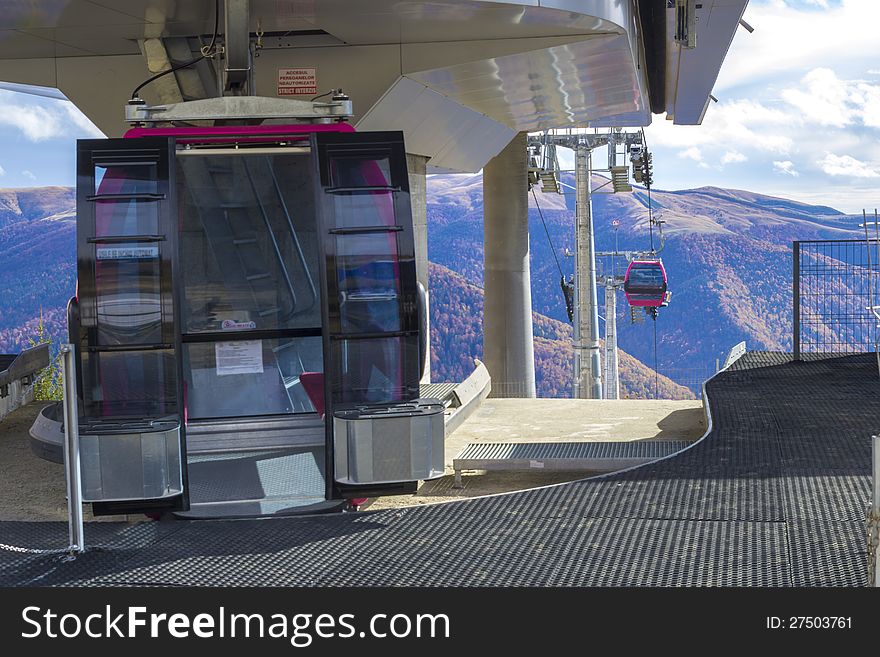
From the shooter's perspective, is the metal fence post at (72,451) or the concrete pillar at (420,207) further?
the concrete pillar at (420,207)

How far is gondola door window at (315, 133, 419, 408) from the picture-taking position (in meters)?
6.62

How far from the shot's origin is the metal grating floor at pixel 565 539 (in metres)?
4.99

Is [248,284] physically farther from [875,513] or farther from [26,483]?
[875,513]

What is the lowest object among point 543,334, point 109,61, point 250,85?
point 543,334

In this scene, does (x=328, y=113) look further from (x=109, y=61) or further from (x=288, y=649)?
(x=109, y=61)

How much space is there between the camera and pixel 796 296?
42.5ft

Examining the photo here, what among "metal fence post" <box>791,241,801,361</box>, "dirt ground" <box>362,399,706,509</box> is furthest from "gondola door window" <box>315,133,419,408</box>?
"metal fence post" <box>791,241,801,361</box>

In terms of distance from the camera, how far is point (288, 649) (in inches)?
158

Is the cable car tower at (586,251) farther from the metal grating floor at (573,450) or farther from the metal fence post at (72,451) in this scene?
the metal fence post at (72,451)

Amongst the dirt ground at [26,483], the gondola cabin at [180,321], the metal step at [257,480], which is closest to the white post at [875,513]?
the gondola cabin at [180,321]

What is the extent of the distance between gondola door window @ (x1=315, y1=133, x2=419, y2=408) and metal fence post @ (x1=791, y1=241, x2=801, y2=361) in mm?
7166

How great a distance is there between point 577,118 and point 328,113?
547 inches

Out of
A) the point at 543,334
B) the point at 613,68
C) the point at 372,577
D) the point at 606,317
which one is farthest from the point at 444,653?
the point at 543,334

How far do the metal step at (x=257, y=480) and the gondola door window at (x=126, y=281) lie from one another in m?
0.93
